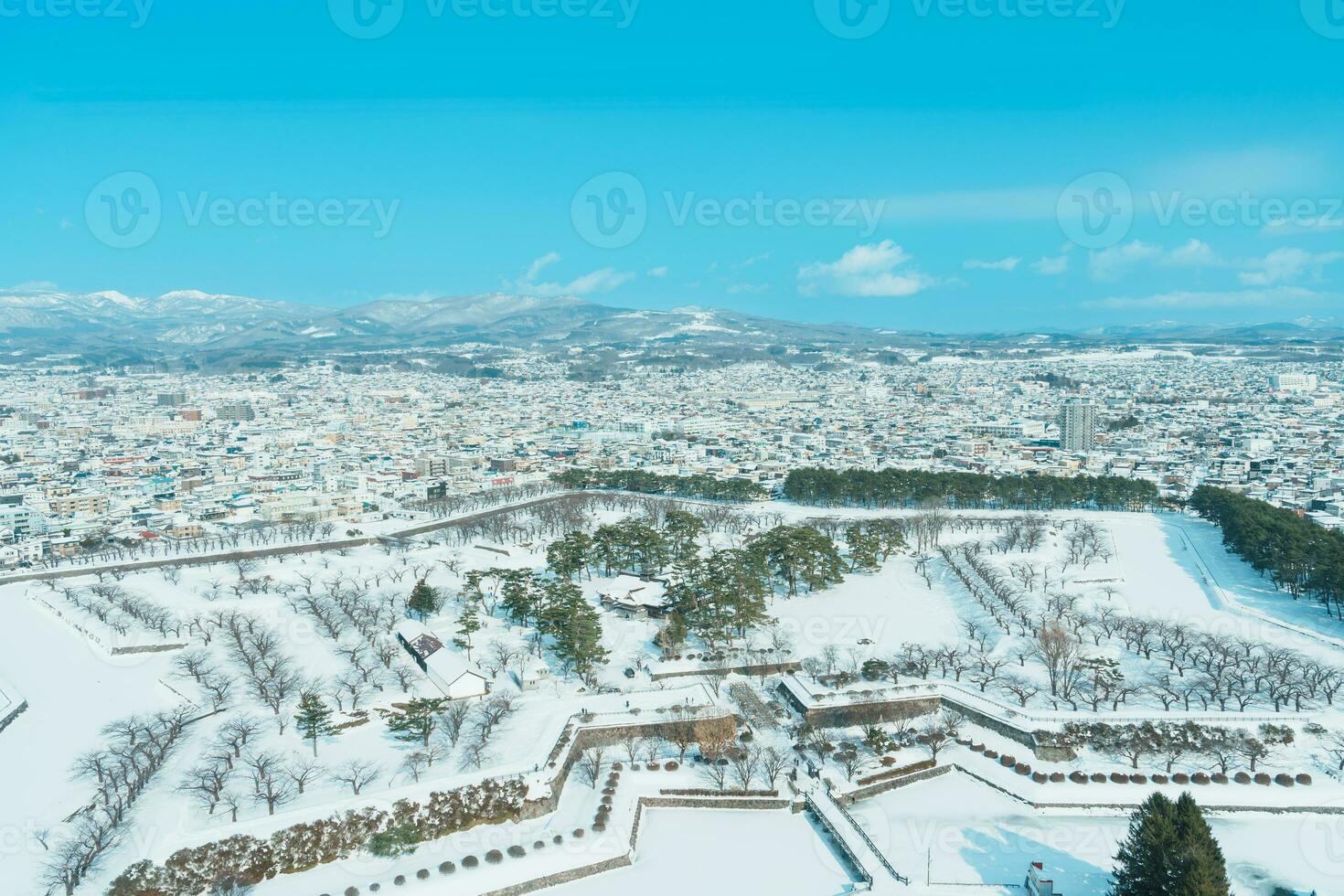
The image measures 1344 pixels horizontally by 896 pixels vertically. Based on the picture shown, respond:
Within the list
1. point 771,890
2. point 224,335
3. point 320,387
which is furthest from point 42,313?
point 771,890

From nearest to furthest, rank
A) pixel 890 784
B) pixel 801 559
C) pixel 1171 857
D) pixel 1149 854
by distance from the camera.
→ pixel 1171 857 → pixel 1149 854 → pixel 890 784 → pixel 801 559

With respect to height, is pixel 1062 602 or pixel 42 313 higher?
pixel 42 313

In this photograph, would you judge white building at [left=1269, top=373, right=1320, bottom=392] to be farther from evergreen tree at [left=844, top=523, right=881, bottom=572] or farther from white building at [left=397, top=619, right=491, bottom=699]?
white building at [left=397, top=619, right=491, bottom=699]

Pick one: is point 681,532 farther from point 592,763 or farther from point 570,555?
point 592,763

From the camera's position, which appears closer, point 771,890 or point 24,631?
point 771,890

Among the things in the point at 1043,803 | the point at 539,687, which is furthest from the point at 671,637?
the point at 1043,803

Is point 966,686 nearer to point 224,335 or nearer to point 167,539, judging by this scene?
point 167,539

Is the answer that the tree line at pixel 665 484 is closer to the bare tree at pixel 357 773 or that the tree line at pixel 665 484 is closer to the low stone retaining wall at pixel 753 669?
the low stone retaining wall at pixel 753 669

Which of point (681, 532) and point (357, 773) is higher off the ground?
point (681, 532)
